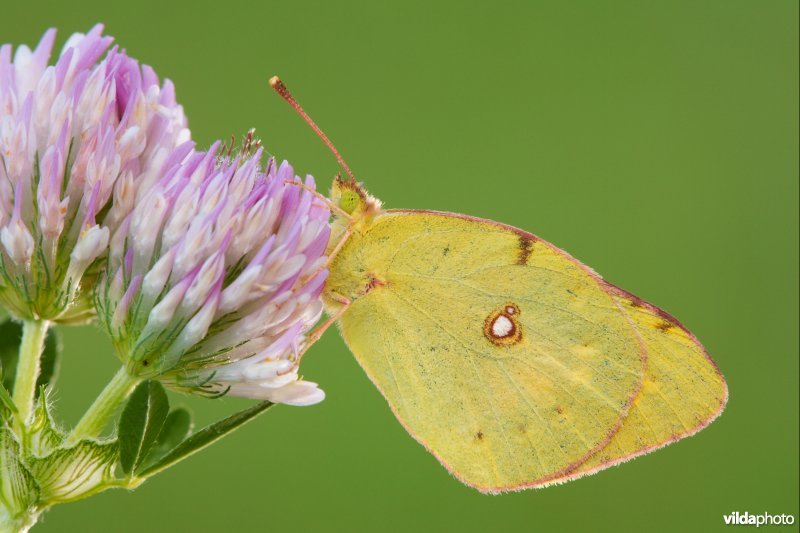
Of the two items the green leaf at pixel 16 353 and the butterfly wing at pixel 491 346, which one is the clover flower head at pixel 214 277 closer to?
the green leaf at pixel 16 353

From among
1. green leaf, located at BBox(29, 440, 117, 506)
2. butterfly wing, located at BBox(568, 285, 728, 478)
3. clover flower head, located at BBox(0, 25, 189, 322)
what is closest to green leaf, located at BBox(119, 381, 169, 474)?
green leaf, located at BBox(29, 440, 117, 506)

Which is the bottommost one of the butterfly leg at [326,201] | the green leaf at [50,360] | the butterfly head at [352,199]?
the green leaf at [50,360]

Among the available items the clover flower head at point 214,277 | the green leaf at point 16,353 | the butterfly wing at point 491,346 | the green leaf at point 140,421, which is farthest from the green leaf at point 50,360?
the butterfly wing at point 491,346

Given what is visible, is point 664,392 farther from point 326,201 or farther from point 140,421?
point 140,421

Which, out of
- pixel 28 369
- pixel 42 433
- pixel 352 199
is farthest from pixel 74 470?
pixel 352 199

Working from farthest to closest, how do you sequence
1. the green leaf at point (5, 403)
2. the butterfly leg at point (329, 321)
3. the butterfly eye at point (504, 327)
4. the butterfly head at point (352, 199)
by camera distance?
the butterfly eye at point (504, 327)
the butterfly head at point (352, 199)
the butterfly leg at point (329, 321)
the green leaf at point (5, 403)
